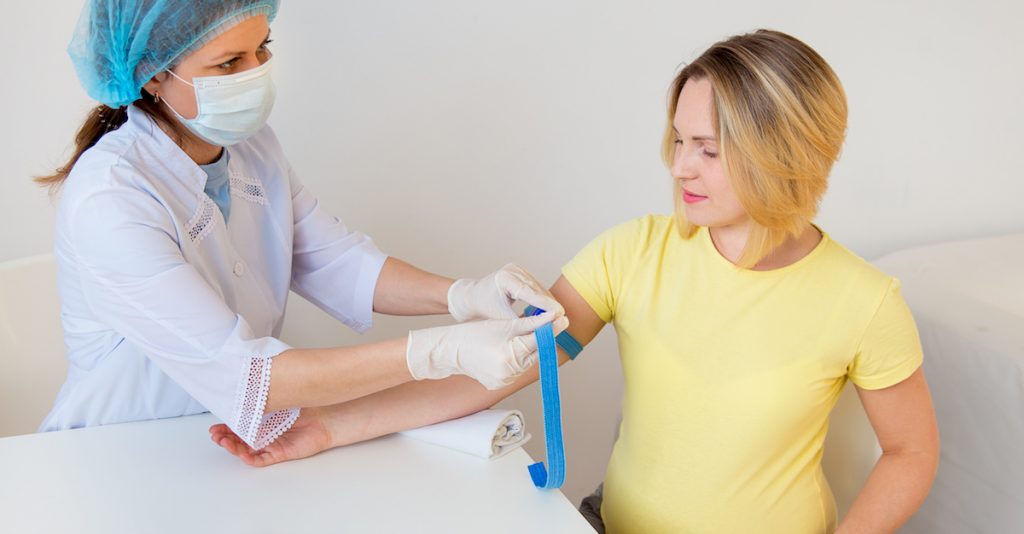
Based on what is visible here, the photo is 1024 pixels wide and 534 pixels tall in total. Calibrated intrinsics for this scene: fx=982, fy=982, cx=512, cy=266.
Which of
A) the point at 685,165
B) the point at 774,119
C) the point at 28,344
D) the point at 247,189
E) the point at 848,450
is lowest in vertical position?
the point at 28,344

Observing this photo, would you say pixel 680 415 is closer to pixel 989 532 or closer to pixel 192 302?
pixel 192 302

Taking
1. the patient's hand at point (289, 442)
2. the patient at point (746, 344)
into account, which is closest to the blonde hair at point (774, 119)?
the patient at point (746, 344)

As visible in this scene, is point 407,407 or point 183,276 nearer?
point 183,276

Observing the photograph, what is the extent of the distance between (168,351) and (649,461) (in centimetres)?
77

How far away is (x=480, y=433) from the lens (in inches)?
58.7

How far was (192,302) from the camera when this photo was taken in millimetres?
1422

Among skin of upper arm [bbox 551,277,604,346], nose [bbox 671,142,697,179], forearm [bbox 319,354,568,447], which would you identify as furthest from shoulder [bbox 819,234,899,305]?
forearm [bbox 319,354,568,447]

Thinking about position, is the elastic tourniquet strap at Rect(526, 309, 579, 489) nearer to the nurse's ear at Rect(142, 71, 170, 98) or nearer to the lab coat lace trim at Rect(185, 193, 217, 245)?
the lab coat lace trim at Rect(185, 193, 217, 245)

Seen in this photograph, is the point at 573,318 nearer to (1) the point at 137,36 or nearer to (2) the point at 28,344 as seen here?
(1) the point at 137,36

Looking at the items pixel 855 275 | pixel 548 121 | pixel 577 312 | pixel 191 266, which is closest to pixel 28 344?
pixel 191 266

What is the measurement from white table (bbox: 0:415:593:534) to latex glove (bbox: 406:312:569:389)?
0.13m

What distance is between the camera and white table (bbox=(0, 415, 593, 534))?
1297 millimetres

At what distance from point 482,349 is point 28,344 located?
1014mm

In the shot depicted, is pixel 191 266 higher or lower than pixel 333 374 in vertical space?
higher
